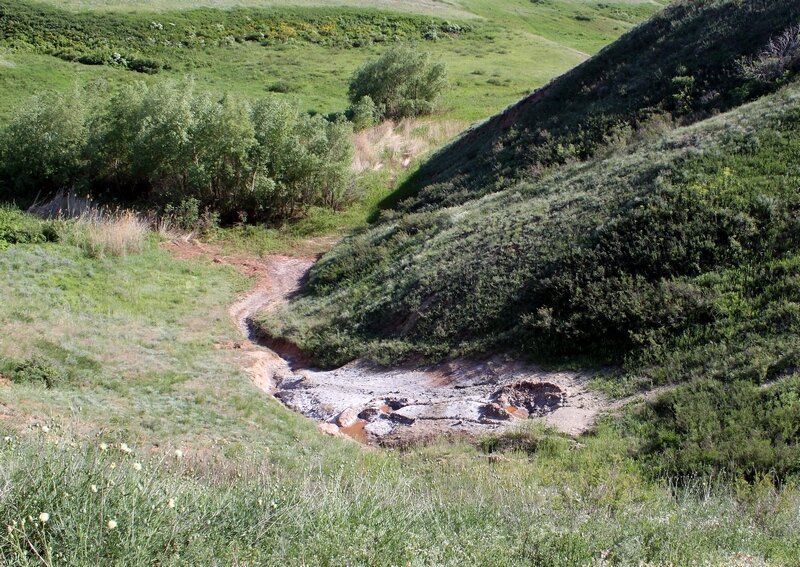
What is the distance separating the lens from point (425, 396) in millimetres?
10453

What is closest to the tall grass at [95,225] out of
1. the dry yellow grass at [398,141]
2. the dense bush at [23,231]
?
the dense bush at [23,231]

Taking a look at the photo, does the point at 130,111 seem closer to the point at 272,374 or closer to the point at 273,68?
the point at 272,374

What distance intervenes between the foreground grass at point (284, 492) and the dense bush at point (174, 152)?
11123 mm

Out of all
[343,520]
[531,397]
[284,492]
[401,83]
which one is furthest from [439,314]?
[401,83]

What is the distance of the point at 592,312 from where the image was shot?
10.3 metres

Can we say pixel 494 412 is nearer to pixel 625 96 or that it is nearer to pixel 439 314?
pixel 439 314

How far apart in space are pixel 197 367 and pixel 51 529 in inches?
328

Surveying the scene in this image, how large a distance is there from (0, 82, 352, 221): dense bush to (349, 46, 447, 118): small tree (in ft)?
36.9

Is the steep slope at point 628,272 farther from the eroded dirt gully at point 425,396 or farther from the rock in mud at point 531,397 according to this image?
the rock in mud at point 531,397

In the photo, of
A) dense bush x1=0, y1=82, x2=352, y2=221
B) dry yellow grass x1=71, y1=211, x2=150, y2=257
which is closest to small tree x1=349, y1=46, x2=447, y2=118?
dense bush x1=0, y1=82, x2=352, y2=221

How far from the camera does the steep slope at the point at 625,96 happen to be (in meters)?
17.6

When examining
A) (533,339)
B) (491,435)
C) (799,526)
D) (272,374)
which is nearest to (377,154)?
(272,374)

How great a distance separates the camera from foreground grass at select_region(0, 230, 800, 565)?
385 centimetres

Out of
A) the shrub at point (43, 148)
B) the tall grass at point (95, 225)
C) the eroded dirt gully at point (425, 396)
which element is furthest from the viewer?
the shrub at point (43, 148)
